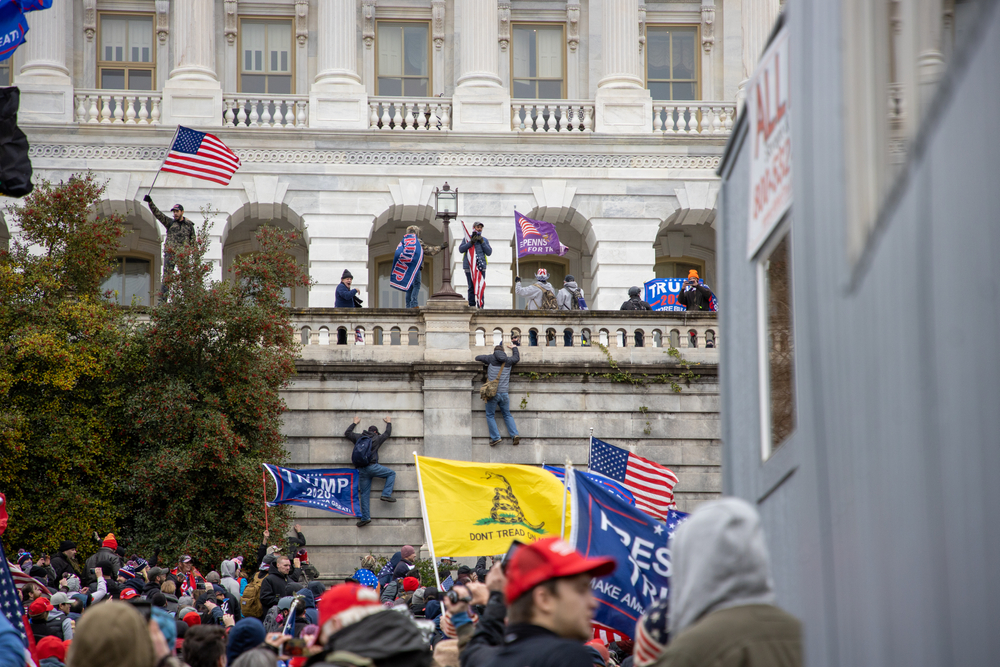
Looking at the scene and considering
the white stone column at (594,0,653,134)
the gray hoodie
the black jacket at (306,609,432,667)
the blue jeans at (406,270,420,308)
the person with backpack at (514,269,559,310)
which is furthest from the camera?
the white stone column at (594,0,653,134)

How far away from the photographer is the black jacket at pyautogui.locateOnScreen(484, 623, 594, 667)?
3965 millimetres

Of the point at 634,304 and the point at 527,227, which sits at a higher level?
the point at 527,227

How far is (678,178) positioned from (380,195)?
8316mm

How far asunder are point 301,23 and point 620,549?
98.5 ft

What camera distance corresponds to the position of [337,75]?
1321 inches

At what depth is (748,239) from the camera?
573 centimetres

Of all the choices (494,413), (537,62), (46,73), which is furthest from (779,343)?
(537,62)

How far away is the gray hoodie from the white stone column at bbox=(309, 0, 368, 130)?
99.8 feet

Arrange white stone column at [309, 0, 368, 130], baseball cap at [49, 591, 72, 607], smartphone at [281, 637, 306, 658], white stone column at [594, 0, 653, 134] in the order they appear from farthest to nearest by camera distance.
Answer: white stone column at [594, 0, 653, 134] < white stone column at [309, 0, 368, 130] < baseball cap at [49, 591, 72, 607] < smartphone at [281, 637, 306, 658]

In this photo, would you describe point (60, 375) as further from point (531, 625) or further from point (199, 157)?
point (531, 625)

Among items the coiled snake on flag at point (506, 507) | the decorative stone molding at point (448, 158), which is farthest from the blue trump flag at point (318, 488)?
the decorative stone molding at point (448, 158)

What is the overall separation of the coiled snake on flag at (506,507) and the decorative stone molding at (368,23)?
26.6 m

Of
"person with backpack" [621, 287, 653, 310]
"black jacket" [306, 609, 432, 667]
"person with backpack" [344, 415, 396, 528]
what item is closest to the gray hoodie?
"black jacket" [306, 609, 432, 667]

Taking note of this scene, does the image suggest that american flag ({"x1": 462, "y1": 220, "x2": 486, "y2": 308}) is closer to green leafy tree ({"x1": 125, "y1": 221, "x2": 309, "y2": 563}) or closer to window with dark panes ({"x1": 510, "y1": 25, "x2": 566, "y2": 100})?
green leafy tree ({"x1": 125, "y1": 221, "x2": 309, "y2": 563})
